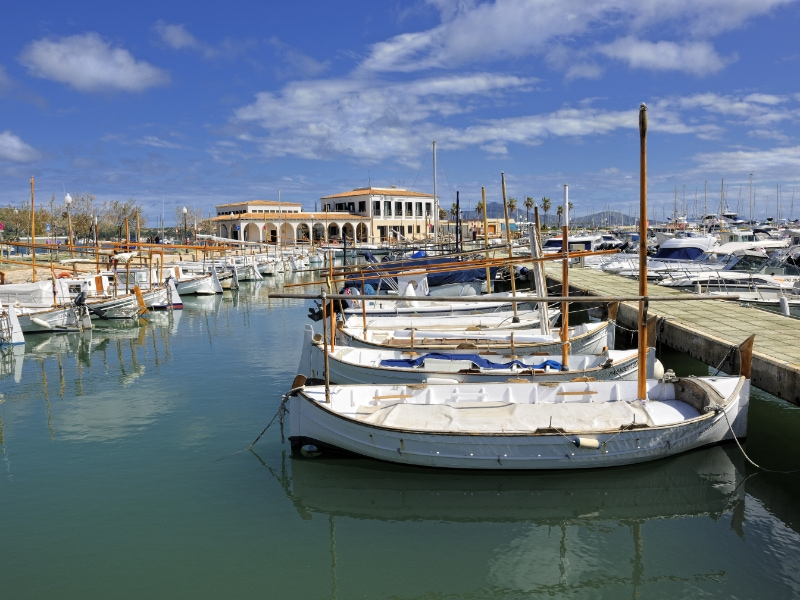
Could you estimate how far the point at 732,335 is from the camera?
55.5 feet

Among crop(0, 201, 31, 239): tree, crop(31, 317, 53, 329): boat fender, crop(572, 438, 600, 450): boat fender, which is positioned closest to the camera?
crop(572, 438, 600, 450): boat fender

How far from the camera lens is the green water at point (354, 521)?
30.1 feet

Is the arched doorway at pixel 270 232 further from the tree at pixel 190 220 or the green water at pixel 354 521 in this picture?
the green water at pixel 354 521

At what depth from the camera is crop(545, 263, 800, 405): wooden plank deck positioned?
43.6ft

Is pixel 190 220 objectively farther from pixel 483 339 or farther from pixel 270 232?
pixel 483 339

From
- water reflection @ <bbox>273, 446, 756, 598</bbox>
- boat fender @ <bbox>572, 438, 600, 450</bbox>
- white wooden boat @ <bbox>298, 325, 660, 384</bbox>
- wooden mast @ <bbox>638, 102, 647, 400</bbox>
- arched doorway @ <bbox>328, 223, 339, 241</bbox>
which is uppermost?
arched doorway @ <bbox>328, 223, 339, 241</bbox>

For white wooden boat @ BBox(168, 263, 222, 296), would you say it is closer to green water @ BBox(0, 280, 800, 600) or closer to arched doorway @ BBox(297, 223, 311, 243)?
green water @ BBox(0, 280, 800, 600)

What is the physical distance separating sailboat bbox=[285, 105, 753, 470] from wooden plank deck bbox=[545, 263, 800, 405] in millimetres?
862

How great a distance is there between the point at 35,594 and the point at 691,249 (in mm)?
38454

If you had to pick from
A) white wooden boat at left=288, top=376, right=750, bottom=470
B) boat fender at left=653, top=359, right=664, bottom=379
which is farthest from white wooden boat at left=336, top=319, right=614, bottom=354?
white wooden boat at left=288, top=376, right=750, bottom=470

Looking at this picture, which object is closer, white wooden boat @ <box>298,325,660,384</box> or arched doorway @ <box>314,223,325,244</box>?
white wooden boat @ <box>298,325,660,384</box>

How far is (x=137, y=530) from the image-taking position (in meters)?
10.7

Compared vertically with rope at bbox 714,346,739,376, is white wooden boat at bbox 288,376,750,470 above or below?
below

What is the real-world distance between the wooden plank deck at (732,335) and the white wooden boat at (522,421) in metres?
0.95
